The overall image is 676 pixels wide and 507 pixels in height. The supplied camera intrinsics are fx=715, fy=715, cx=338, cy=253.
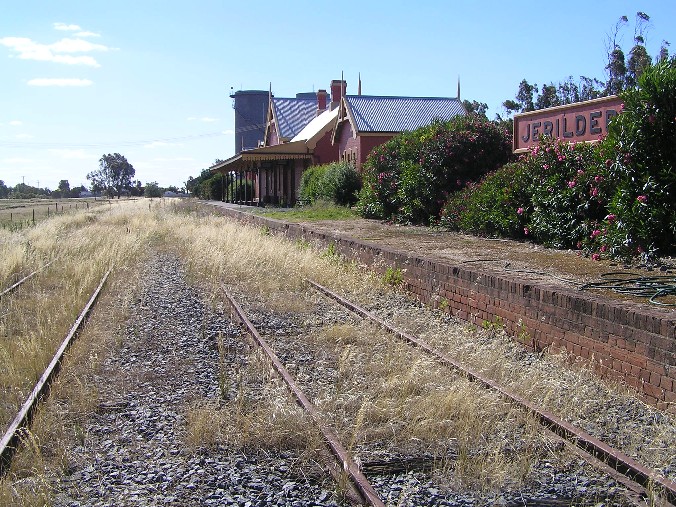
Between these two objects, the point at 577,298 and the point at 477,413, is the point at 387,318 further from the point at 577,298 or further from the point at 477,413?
the point at 477,413

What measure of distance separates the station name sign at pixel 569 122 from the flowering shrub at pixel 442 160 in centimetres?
435

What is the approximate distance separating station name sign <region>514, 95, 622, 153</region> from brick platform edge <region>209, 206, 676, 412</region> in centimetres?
407

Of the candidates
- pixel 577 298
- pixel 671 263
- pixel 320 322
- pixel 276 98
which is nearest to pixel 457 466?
pixel 577 298

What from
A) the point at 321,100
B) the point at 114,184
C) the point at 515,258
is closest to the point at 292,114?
the point at 321,100

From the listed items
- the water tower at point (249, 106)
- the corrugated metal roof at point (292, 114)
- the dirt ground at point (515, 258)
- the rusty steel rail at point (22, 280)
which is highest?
the water tower at point (249, 106)

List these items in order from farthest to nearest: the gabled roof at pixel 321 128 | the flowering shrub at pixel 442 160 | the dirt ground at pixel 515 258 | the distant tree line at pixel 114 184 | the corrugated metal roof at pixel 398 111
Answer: the distant tree line at pixel 114 184 → the gabled roof at pixel 321 128 → the corrugated metal roof at pixel 398 111 → the flowering shrub at pixel 442 160 → the dirt ground at pixel 515 258

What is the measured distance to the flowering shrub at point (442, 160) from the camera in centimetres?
1902

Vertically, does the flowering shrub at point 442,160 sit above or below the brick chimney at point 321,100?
below

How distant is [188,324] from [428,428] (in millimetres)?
4994

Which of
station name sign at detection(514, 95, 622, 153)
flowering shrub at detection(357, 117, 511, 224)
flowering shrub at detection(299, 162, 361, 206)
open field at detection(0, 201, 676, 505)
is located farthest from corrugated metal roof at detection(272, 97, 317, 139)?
open field at detection(0, 201, 676, 505)

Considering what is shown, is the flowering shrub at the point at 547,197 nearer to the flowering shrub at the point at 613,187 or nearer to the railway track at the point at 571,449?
the flowering shrub at the point at 613,187

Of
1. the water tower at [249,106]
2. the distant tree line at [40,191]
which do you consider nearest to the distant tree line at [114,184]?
the distant tree line at [40,191]

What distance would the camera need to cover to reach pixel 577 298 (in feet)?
22.8

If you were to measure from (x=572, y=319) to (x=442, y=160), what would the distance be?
12311 mm
